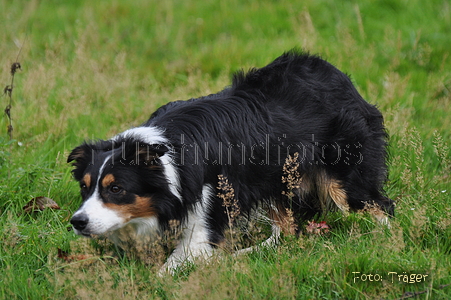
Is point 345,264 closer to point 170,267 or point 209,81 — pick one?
point 170,267

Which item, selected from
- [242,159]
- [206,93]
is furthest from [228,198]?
[206,93]

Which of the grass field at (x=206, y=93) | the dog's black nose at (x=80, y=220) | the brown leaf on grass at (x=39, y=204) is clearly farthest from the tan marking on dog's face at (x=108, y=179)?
the brown leaf on grass at (x=39, y=204)

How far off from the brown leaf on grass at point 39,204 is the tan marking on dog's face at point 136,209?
3.44ft

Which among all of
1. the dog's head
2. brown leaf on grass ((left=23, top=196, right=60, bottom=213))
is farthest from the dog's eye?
brown leaf on grass ((left=23, top=196, right=60, bottom=213))

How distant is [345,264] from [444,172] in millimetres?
1884

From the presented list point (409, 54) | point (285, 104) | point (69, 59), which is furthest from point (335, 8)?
point (285, 104)

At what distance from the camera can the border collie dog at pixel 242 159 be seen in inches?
135

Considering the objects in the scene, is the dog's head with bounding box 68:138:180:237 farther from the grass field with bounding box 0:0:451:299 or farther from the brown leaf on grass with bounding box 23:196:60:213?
the brown leaf on grass with bounding box 23:196:60:213

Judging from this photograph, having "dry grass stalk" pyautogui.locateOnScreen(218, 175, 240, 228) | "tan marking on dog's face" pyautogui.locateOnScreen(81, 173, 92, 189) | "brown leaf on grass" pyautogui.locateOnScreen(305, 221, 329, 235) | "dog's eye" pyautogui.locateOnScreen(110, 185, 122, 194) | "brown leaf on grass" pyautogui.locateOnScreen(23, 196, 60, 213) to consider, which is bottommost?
"brown leaf on grass" pyautogui.locateOnScreen(305, 221, 329, 235)

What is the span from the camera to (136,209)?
11.3 feet

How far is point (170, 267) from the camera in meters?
3.42

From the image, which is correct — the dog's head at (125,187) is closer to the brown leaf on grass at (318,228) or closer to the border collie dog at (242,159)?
the border collie dog at (242,159)

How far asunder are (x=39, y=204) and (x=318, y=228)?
7.12 feet

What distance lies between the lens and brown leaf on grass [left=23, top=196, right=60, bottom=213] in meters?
4.13
